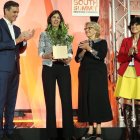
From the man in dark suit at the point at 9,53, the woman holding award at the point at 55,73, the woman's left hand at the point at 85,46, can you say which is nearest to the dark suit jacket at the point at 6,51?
the man in dark suit at the point at 9,53

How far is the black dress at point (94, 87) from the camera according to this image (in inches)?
152

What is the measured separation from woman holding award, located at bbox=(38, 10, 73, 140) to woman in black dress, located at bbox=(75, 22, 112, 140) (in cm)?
17

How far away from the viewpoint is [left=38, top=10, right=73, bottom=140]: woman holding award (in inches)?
150

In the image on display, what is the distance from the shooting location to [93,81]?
3859 mm

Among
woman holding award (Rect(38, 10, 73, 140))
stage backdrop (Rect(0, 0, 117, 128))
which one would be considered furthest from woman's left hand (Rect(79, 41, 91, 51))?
stage backdrop (Rect(0, 0, 117, 128))

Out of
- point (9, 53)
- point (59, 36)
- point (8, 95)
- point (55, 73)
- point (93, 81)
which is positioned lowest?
point (8, 95)

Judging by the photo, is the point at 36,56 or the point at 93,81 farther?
the point at 36,56

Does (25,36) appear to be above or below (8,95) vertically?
above

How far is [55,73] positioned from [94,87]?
47 centimetres

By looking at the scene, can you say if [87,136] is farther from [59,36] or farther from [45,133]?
[59,36]

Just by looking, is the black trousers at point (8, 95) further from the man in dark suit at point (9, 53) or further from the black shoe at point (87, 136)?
the black shoe at point (87, 136)

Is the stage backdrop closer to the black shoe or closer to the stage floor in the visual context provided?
the stage floor

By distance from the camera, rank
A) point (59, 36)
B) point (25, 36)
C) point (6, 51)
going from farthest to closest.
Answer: point (59, 36), point (6, 51), point (25, 36)

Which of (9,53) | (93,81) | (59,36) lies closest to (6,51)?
(9,53)
